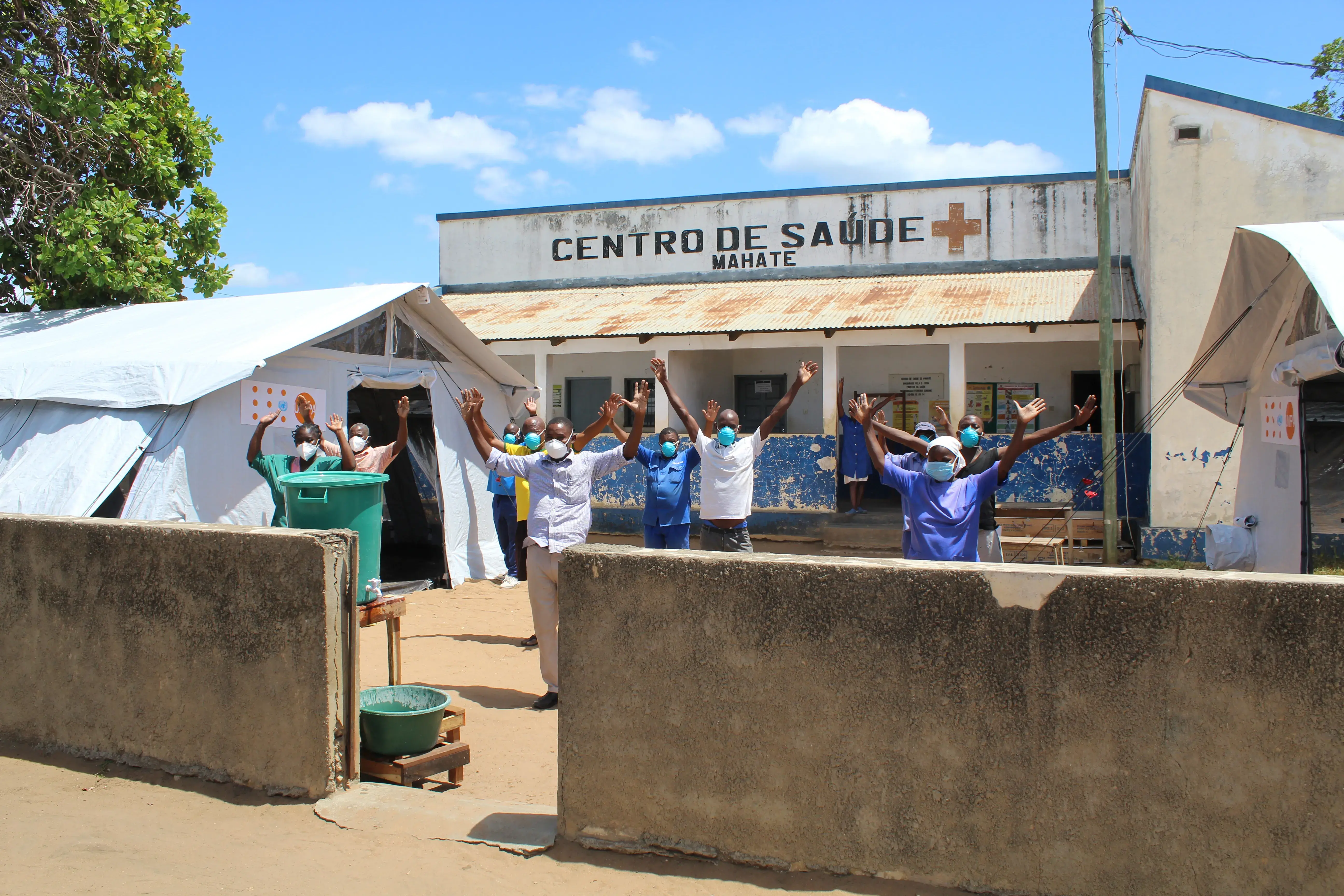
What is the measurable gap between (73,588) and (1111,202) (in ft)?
49.0

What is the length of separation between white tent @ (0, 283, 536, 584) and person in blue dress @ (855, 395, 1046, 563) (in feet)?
19.2

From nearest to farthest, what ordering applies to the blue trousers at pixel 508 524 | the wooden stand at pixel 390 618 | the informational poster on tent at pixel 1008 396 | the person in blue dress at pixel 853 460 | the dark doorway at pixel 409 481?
1. the wooden stand at pixel 390 618
2. the blue trousers at pixel 508 524
3. the dark doorway at pixel 409 481
4. the person in blue dress at pixel 853 460
5. the informational poster on tent at pixel 1008 396

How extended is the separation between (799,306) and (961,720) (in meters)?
11.9

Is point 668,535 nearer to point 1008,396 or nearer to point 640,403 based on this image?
point 640,403

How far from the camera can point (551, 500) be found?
5684 millimetres

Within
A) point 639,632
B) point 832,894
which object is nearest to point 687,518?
point 639,632

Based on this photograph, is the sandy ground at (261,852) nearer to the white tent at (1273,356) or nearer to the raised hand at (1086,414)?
the raised hand at (1086,414)

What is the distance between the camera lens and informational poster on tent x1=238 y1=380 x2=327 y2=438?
28.0 feet

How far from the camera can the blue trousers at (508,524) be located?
8656 mm

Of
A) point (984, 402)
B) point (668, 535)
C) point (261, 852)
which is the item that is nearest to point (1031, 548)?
point (984, 402)

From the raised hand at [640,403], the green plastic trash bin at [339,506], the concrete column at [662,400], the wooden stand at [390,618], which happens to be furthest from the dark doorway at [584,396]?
the wooden stand at [390,618]

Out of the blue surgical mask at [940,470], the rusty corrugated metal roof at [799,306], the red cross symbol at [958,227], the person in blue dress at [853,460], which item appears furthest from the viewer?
the red cross symbol at [958,227]

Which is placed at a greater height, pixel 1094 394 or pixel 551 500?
pixel 1094 394

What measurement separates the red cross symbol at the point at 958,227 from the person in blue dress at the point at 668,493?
10.5 meters
